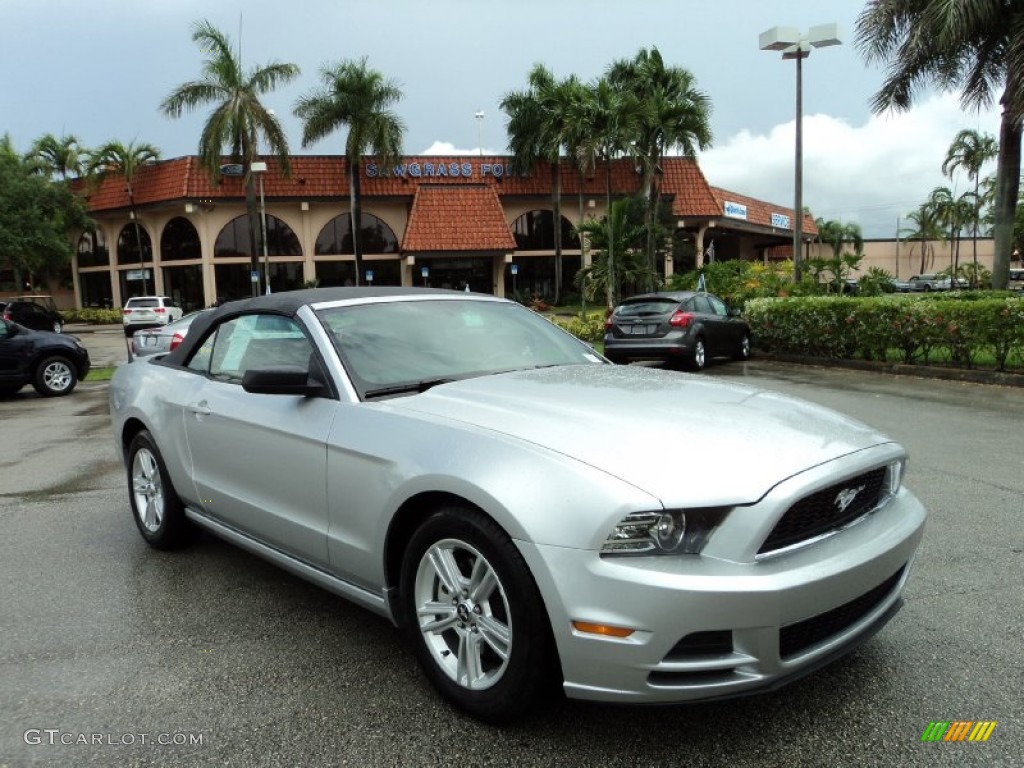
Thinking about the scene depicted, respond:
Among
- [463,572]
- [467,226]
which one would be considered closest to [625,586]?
[463,572]

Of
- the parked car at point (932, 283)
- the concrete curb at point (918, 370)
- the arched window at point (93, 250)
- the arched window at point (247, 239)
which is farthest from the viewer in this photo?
the parked car at point (932, 283)

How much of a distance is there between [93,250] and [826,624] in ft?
166

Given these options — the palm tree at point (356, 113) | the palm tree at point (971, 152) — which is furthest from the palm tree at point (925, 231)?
the palm tree at point (356, 113)

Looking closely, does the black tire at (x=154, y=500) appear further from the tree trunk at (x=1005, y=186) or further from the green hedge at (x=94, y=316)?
the green hedge at (x=94, y=316)

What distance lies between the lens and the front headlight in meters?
2.34

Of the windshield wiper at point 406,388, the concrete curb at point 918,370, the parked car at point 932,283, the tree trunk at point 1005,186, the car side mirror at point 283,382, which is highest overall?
the tree trunk at point 1005,186

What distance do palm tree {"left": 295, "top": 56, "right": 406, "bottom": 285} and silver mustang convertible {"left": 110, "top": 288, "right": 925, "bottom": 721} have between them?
1325 inches

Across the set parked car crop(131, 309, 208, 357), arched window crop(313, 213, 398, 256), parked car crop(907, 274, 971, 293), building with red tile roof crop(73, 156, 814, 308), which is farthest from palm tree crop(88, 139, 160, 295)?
parked car crop(907, 274, 971, 293)

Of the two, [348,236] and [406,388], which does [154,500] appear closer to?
[406,388]

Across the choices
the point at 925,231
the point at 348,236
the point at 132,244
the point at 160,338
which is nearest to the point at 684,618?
the point at 160,338

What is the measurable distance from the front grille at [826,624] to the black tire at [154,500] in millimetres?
3479

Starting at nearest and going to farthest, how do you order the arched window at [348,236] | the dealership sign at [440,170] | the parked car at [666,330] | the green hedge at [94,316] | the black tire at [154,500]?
1. the black tire at [154,500]
2. the parked car at [666,330]
3. the dealership sign at [440,170]
4. the arched window at [348,236]
5. the green hedge at [94,316]

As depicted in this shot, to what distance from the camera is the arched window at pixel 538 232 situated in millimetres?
43688

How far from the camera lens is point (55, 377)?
13.5m
